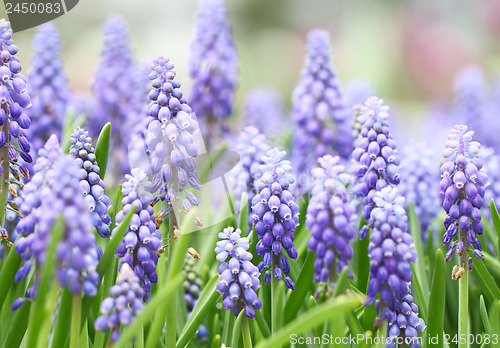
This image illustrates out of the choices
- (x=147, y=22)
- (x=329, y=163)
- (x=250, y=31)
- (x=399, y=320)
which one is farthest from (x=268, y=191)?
(x=250, y=31)

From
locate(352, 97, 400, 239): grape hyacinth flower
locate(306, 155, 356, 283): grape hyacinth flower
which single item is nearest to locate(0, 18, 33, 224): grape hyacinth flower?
locate(306, 155, 356, 283): grape hyacinth flower

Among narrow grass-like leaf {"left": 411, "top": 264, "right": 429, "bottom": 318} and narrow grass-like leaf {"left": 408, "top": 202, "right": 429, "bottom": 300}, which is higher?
narrow grass-like leaf {"left": 408, "top": 202, "right": 429, "bottom": 300}

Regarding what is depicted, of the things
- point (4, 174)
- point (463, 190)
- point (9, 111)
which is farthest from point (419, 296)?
point (9, 111)

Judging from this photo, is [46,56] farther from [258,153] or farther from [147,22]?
[147,22]

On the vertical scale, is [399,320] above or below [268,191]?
below

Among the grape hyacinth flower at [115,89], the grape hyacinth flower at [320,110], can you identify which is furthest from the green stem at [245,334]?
→ the grape hyacinth flower at [115,89]

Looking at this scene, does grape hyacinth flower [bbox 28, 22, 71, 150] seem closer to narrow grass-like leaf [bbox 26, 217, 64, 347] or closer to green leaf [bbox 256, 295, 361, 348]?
narrow grass-like leaf [bbox 26, 217, 64, 347]

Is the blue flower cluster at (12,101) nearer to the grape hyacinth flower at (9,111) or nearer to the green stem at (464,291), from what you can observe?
the grape hyacinth flower at (9,111)

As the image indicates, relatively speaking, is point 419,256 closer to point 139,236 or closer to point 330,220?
point 330,220
